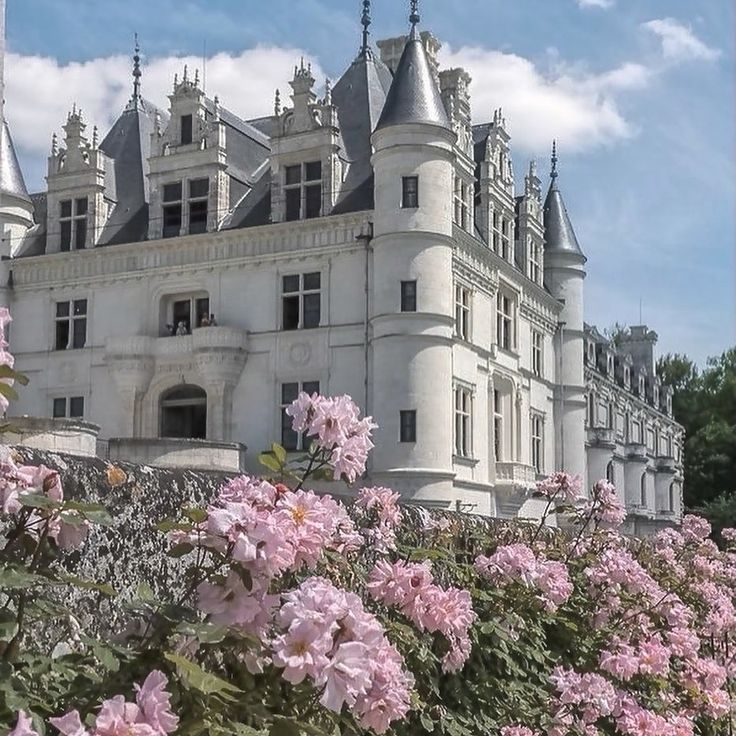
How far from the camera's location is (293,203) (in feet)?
88.5

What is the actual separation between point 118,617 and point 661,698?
10.6 ft

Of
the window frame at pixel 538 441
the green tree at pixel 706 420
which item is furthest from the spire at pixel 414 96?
the green tree at pixel 706 420

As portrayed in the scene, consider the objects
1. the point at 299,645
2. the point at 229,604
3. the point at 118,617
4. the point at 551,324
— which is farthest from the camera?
the point at 551,324

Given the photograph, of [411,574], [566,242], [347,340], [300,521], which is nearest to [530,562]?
[411,574]

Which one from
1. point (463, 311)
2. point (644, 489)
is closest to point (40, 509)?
point (463, 311)

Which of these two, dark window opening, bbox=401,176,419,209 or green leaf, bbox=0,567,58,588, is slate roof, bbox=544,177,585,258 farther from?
green leaf, bbox=0,567,58,588

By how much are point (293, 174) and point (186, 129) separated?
3.56m

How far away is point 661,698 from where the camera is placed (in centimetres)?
526

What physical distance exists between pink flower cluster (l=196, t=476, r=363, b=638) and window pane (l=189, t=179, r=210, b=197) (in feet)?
86.2

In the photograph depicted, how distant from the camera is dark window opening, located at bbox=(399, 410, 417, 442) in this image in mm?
24672

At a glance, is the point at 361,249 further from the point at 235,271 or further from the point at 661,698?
the point at 661,698

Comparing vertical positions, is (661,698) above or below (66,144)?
below

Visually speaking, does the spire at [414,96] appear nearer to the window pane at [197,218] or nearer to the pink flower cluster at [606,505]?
the window pane at [197,218]

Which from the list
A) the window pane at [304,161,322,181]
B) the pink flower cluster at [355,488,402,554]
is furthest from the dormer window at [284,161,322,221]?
the pink flower cluster at [355,488,402,554]
